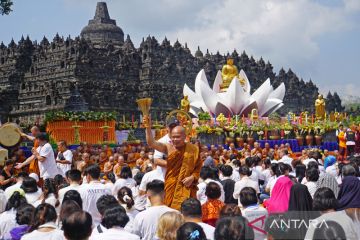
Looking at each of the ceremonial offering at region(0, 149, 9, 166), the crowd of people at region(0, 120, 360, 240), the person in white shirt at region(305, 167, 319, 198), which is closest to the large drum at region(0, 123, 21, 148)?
the ceremonial offering at region(0, 149, 9, 166)

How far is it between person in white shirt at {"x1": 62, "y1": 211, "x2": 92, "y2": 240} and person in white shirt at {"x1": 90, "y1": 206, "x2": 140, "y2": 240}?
0.82 meters

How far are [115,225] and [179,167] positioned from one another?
209 cm

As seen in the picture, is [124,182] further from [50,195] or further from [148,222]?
[148,222]

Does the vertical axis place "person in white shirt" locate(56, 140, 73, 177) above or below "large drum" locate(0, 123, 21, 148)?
below

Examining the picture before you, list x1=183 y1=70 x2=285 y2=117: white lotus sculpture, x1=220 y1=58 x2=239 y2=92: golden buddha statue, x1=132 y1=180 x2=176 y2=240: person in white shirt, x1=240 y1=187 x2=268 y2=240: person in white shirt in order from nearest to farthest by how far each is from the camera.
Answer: x1=132 y1=180 x2=176 y2=240: person in white shirt < x1=240 y1=187 x2=268 y2=240: person in white shirt < x1=183 y1=70 x2=285 y2=117: white lotus sculpture < x1=220 y1=58 x2=239 y2=92: golden buddha statue

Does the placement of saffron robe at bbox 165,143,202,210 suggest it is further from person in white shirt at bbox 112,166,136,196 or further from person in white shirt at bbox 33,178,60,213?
person in white shirt at bbox 112,166,136,196

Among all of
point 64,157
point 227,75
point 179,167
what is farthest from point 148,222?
point 227,75

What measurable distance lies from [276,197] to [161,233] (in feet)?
9.05

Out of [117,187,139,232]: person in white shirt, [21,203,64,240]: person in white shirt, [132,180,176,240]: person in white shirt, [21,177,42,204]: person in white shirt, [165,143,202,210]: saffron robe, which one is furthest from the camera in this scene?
[21,177,42,204]: person in white shirt

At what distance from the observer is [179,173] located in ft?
23.5

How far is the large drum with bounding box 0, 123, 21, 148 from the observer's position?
1431cm

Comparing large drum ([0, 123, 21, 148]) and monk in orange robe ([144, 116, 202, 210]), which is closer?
monk in orange robe ([144, 116, 202, 210])

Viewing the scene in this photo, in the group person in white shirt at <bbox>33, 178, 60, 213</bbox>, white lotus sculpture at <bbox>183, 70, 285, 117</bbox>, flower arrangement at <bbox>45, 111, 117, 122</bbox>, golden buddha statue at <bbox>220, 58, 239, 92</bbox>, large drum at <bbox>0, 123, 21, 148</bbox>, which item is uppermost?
golden buddha statue at <bbox>220, 58, 239, 92</bbox>

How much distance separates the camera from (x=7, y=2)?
A: 2138cm
